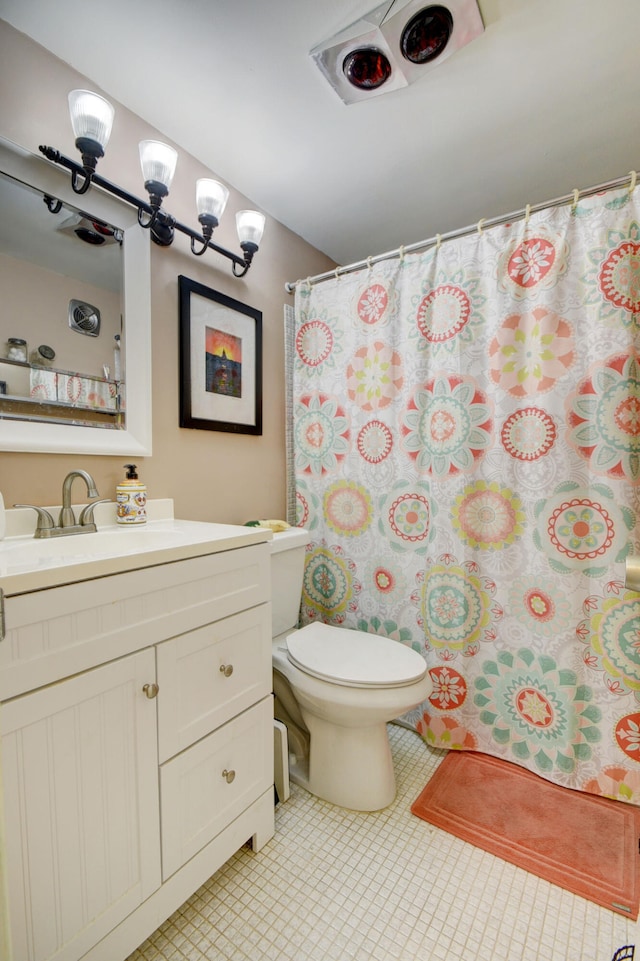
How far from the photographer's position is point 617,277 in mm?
1303

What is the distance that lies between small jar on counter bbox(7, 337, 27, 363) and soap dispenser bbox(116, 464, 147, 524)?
1.31 feet

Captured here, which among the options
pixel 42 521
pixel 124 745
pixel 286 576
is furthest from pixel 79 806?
pixel 286 576

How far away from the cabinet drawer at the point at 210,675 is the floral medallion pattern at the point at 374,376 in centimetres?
98

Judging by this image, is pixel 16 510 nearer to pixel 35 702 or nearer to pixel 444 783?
pixel 35 702

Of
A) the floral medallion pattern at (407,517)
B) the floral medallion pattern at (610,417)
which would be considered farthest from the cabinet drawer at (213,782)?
the floral medallion pattern at (610,417)

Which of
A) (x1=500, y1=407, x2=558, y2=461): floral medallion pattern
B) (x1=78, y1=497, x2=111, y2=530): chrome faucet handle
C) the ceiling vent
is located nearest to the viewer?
the ceiling vent

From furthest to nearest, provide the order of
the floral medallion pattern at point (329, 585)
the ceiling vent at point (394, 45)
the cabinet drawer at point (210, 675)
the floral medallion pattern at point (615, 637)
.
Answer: the floral medallion pattern at point (329, 585) < the floral medallion pattern at point (615, 637) < the ceiling vent at point (394, 45) < the cabinet drawer at point (210, 675)

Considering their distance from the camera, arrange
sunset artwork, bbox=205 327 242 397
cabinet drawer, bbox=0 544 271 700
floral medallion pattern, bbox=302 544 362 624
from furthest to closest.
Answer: floral medallion pattern, bbox=302 544 362 624 → sunset artwork, bbox=205 327 242 397 → cabinet drawer, bbox=0 544 271 700

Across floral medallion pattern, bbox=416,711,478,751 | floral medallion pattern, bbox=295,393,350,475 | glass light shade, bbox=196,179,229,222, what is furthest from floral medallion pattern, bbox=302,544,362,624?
glass light shade, bbox=196,179,229,222

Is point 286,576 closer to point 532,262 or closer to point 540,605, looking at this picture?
point 540,605

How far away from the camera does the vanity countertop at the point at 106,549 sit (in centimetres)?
71

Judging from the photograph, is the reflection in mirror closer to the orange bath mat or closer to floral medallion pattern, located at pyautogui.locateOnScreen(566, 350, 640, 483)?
floral medallion pattern, located at pyautogui.locateOnScreen(566, 350, 640, 483)

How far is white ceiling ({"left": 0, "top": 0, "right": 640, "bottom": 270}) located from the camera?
1.09m

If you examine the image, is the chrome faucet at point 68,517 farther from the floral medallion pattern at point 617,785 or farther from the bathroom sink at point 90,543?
the floral medallion pattern at point 617,785
